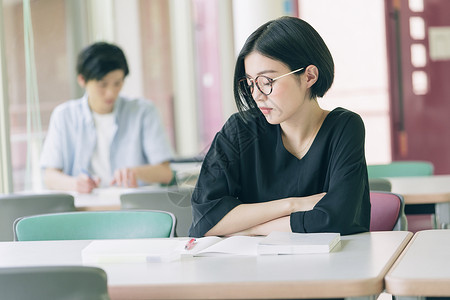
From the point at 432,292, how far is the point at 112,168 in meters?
2.91

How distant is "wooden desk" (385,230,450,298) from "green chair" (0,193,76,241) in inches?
68.6

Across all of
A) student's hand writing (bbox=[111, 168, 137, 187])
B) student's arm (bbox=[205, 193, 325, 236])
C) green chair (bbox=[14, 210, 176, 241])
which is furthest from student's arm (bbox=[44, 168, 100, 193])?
student's arm (bbox=[205, 193, 325, 236])

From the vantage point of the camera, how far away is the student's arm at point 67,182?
3.71 metres

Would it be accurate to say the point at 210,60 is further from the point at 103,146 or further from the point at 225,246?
the point at 225,246

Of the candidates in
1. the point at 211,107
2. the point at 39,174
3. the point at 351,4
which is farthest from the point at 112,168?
the point at 211,107

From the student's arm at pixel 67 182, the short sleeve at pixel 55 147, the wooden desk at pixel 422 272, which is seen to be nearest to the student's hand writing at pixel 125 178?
the student's arm at pixel 67 182

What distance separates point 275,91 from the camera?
226cm

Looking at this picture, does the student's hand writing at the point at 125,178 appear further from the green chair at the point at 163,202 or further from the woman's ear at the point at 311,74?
the woman's ear at the point at 311,74

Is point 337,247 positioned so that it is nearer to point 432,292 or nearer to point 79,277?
point 432,292

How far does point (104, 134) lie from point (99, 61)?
0.45m

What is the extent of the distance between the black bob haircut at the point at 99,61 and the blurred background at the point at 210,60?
0.71 m

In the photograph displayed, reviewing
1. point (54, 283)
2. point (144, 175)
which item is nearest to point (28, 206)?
point (144, 175)

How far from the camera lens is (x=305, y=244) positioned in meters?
1.84

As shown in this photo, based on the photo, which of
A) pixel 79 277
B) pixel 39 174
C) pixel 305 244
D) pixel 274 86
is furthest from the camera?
pixel 39 174
